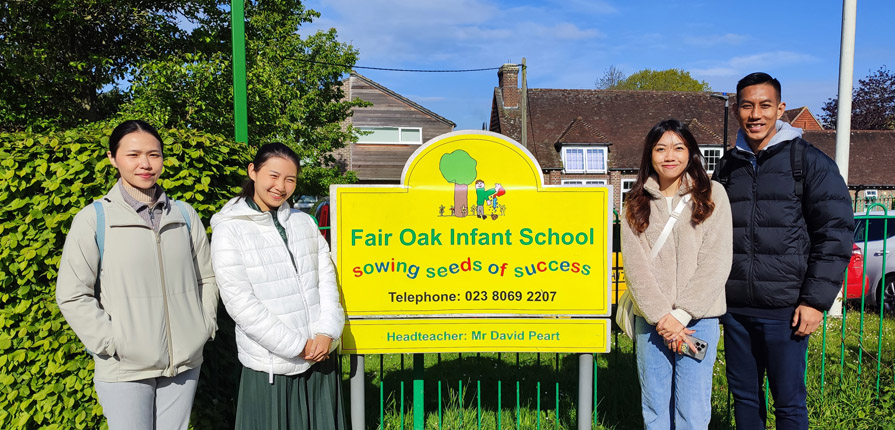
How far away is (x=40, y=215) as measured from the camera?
2732 mm

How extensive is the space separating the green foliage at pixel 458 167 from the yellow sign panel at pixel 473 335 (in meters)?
0.86

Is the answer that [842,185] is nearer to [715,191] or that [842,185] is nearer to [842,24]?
[715,191]

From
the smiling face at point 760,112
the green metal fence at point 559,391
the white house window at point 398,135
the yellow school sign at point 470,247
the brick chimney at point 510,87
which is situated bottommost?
the green metal fence at point 559,391

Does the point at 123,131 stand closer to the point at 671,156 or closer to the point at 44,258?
the point at 44,258

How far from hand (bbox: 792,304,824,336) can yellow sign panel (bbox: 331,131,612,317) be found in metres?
0.99

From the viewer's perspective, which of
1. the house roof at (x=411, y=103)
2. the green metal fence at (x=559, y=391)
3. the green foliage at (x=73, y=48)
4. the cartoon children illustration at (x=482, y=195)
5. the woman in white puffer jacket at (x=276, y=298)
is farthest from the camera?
the house roof at (x=411, y=103)

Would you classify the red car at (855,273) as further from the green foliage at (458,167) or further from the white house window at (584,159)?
the white house window at (584,159)

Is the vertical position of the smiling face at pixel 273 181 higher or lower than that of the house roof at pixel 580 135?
lower

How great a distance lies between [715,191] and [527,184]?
3.32ft

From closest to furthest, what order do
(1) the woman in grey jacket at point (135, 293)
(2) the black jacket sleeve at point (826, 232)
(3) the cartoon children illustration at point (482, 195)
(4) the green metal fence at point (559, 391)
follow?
1. (1) the woman in grey jacket at point (135, 293)
2. (2) the black jacket sleeve at point (826, 232)
3. (3) the cartoon children illustration at point (482, 195)
4. (4) the green metal fence at point (559, 391)

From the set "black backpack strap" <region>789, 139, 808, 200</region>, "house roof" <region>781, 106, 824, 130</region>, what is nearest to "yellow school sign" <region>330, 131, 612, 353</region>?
"black backpack strap" <region>789, 139, 808, 200</region>

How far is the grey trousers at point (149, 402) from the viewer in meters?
2.28

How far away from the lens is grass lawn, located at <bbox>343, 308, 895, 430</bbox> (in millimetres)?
3703

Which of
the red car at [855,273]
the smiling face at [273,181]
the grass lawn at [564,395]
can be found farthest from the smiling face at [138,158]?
the red car at [855,273]
